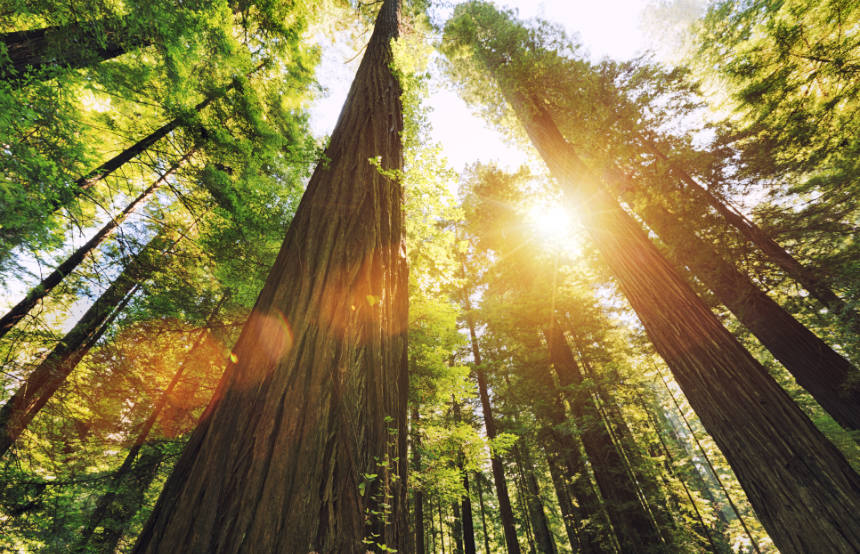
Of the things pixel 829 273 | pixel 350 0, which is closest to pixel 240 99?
pixel 350 0

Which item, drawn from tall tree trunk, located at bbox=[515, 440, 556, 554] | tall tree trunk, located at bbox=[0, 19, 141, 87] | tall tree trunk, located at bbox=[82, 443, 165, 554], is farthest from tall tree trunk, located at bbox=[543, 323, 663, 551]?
tall tree trunk, located at bbox=[0, 19, 141, 87]

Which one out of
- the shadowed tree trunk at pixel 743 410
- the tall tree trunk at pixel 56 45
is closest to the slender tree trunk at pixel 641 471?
the shadowed tree trunk at pixel 743 410

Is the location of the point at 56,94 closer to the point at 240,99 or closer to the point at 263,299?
the point at 240,99

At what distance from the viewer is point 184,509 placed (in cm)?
103

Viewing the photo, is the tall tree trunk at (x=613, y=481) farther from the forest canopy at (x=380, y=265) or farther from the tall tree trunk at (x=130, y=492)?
the tall tree trunk at (x=130, y=492)

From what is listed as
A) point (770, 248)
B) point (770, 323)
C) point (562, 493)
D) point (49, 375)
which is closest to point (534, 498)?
point (562, 493)

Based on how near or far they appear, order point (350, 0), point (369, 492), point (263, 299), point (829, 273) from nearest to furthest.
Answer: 1. point (369, 492)
2. point (263, 299)
3. point (829, 273)
4. point (350, 0)

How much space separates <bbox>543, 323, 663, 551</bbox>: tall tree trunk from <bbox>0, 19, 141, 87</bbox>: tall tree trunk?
1051 centimetres

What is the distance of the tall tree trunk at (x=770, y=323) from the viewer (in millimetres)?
5020

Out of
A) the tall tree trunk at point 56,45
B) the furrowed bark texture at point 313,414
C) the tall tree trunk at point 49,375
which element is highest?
the tall tree trunk at point 56,45

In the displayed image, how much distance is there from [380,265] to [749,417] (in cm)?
327

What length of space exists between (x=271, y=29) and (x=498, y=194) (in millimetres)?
9080

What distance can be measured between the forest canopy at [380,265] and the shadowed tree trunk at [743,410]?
0.07 feet

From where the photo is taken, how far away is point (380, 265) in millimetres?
1919
